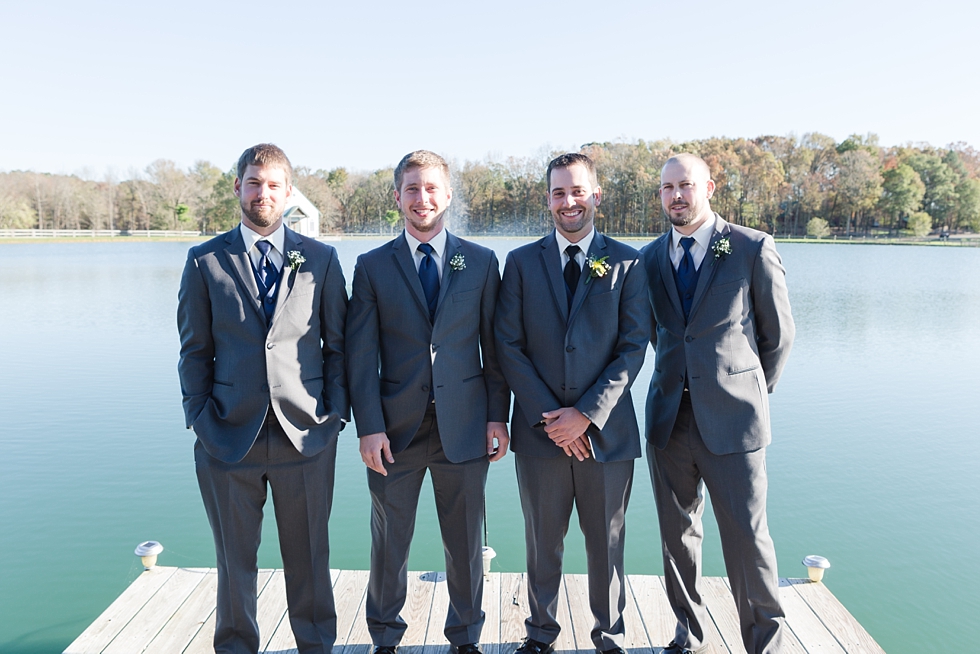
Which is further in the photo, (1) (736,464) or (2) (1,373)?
(2) (1,373)

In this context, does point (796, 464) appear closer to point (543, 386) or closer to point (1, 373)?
point (543, 386)

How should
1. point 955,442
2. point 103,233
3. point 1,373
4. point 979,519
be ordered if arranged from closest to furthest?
point 979,519 → point 955,442 → point 1,373 → point 103,233

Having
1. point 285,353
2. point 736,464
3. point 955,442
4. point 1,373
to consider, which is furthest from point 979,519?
point 1,373

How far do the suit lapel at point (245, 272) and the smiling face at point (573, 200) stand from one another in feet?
4.92

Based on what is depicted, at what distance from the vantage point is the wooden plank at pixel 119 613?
3.50 metres

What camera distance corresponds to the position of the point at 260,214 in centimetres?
307

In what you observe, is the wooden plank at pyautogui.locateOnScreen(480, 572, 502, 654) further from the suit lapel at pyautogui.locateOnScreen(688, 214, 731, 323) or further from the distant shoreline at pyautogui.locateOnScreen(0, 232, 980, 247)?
the distant shoreline at pyautogui.locateOnScreen(0, 232, 980, 247)

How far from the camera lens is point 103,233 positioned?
66.4m

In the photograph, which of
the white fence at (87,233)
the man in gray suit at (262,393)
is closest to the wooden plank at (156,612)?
the man in gray suit at (262,393)

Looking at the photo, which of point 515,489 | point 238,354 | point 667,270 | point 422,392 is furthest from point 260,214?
point 515,489

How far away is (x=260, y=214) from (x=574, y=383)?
1711 millimetres

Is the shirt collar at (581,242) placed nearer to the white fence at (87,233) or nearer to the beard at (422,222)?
the beard at (422,222)

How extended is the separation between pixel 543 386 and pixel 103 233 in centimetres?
7513

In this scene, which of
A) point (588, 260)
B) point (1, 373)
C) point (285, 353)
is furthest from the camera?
point (1, 373)
